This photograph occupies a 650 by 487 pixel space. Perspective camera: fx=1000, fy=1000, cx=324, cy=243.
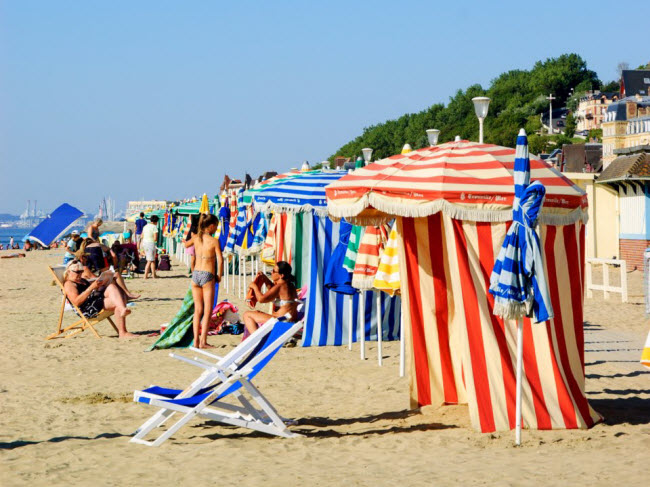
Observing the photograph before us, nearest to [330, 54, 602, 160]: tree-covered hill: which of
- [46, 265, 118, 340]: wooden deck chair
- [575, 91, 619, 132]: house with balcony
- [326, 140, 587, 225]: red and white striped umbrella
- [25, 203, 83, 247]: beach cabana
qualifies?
[575, 91, 619, 132]: house with balcony

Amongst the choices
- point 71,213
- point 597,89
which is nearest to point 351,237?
point 71,213

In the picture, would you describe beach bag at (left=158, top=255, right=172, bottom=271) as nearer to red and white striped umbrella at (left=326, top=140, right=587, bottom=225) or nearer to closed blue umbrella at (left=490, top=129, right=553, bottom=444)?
red and white striped umbrella at (left=326, top=140, right=587, bottom=225)

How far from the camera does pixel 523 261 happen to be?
585 centimetres

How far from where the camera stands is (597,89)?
13188 cm

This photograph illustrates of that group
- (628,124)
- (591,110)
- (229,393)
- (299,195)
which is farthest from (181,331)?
(591,110)

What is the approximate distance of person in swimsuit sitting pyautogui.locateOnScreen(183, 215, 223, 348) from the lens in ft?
34.8

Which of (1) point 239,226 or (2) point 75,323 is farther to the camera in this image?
(1) point 239,226

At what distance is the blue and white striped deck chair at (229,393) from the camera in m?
6.12

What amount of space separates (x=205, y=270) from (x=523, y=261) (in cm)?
537

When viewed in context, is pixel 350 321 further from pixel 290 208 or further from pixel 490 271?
pixel 490 271

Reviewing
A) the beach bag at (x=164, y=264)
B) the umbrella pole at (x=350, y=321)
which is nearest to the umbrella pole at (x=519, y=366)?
the umbrella pole at (x=350, y=321)

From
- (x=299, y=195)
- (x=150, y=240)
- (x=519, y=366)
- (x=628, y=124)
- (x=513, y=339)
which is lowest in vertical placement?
(x=519, y=366)

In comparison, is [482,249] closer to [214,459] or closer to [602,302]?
[214,459]

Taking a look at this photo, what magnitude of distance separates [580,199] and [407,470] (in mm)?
2120
